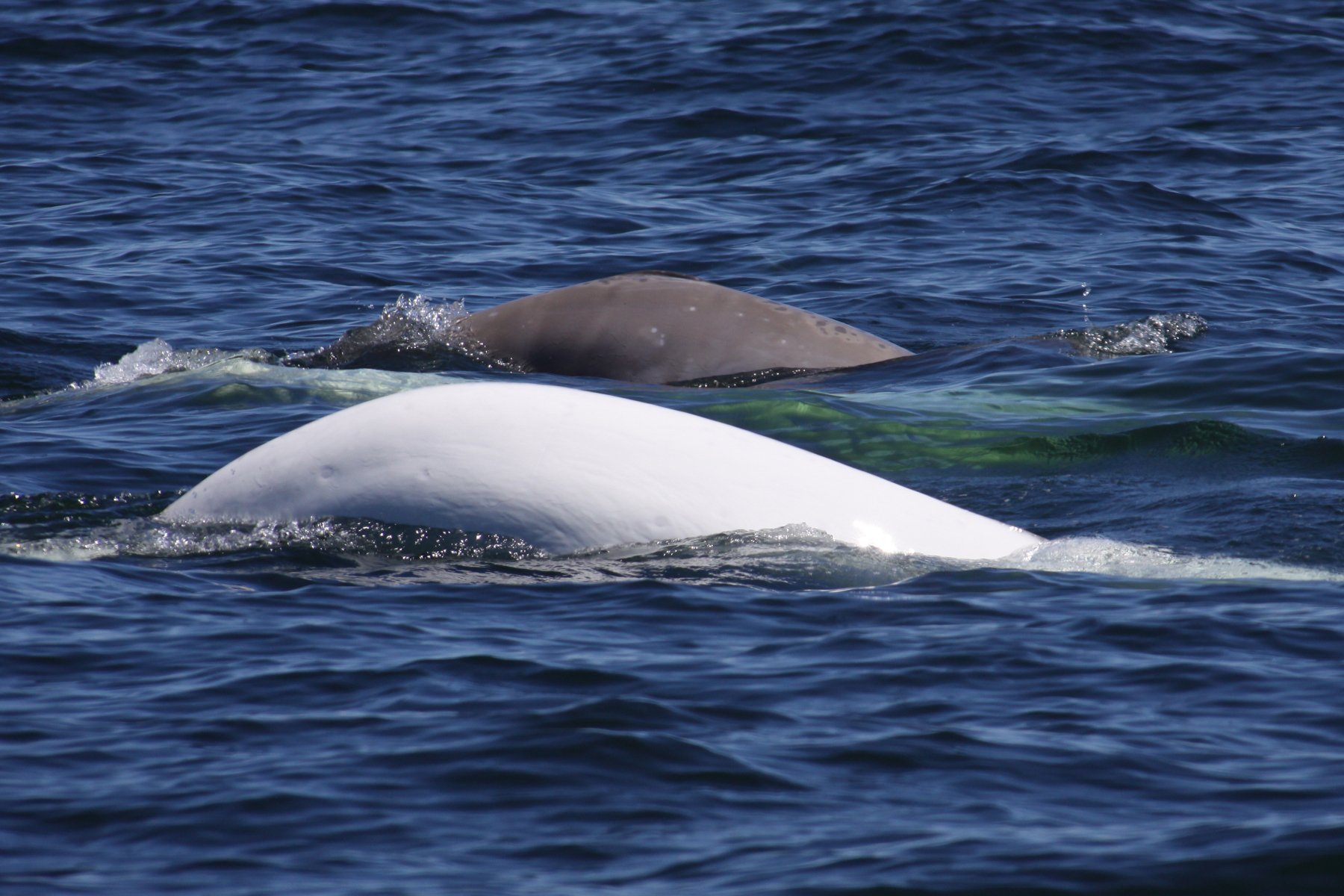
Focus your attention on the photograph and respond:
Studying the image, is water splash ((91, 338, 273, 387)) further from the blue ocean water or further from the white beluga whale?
the white beluga whale

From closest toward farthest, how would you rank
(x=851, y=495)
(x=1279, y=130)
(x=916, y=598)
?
(x=916, y=598), (x=851, y=495), (x=1279, y=130)

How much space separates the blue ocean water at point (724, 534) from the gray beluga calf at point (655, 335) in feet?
1.14

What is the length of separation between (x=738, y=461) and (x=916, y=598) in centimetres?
99


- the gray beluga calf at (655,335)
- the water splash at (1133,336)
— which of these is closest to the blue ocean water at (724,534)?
the water splash at (1133,336)

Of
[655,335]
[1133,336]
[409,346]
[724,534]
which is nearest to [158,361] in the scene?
[409,346]

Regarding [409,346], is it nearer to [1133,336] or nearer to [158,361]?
[158,361]

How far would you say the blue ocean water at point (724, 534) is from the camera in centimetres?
495

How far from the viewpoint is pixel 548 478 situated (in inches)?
283

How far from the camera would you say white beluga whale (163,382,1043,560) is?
23.5 ft

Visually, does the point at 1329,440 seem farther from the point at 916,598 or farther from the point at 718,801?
the point at 718,801

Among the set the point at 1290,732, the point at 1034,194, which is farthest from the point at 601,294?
the point at 1034,194

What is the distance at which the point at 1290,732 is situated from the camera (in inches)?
223

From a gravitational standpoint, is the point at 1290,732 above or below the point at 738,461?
below

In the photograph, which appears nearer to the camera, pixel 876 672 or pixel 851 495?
pixel 876 672
